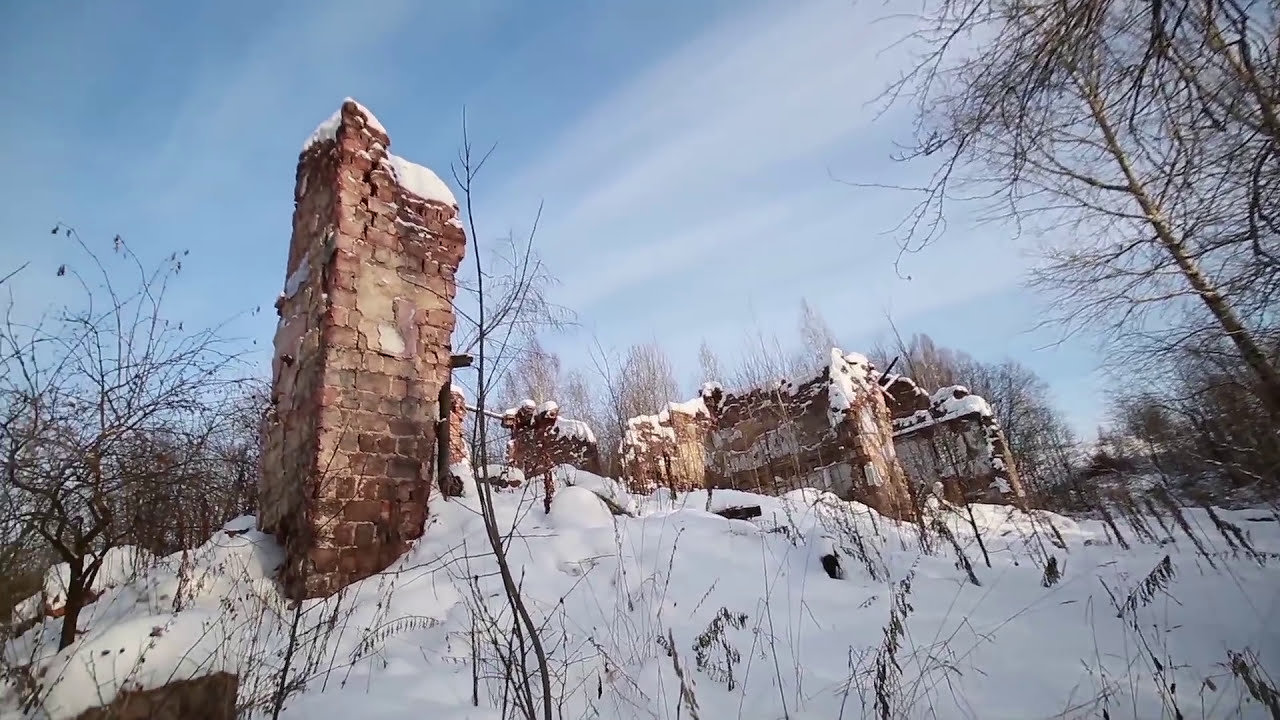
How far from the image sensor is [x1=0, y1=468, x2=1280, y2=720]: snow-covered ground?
2.08 meters

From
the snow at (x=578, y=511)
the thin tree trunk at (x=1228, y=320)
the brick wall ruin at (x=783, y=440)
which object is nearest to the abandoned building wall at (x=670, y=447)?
the brick wall ruin at (x=783, y=440)

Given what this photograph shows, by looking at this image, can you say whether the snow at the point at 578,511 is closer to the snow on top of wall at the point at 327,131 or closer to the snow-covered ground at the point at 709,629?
the snow-covered ground at the point at 709,629

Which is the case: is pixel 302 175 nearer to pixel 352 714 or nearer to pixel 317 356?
pixel 317 356

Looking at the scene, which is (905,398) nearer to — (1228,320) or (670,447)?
(670,447)

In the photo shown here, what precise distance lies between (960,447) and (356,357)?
50.8 feet

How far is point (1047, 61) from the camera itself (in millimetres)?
2549

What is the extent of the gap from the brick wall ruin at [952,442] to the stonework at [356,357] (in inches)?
472

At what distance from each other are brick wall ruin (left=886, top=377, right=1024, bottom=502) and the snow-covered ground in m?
10.4

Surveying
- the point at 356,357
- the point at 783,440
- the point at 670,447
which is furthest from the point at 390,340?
the point at 783,440

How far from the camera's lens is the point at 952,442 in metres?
14.8

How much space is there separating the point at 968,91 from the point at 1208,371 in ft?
22.8

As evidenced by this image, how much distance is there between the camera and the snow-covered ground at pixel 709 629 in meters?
2.08

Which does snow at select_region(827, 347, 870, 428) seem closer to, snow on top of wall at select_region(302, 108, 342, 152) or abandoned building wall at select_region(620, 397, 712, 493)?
abandoned building wall at select_region(620, 397, 712, 493)

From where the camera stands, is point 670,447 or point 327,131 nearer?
point 327,131
